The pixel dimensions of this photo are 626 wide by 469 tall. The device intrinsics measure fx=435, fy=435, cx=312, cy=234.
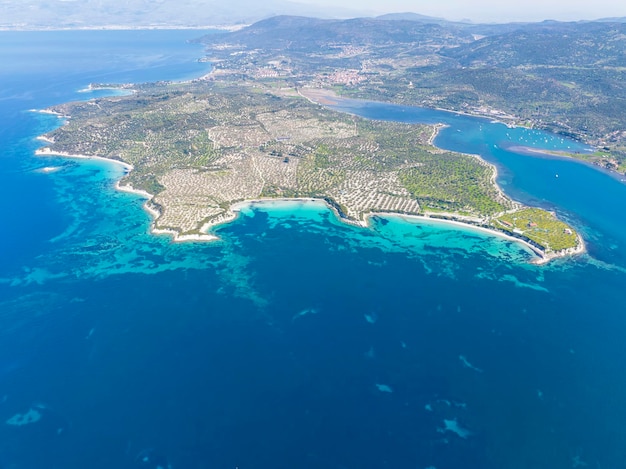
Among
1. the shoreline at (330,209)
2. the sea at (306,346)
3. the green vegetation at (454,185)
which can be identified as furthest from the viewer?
the green vegetation at (454,185)

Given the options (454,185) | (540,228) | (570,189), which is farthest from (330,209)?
(570,189)

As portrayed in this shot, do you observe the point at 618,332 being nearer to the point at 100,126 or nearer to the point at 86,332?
the point at 86,332

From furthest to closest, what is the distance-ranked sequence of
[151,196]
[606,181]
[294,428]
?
[606,181], [151,196], [294,428]

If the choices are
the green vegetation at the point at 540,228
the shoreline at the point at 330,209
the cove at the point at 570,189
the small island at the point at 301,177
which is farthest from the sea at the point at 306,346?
the small island at the point at 301,177

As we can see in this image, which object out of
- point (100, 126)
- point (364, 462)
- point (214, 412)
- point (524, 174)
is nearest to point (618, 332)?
point (364, 462)

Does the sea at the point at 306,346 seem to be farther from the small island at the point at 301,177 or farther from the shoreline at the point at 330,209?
the small island at the point at 301,177

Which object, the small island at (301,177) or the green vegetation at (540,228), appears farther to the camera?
the small island at (301,177)

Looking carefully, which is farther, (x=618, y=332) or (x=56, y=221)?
(x=56, y=221)
